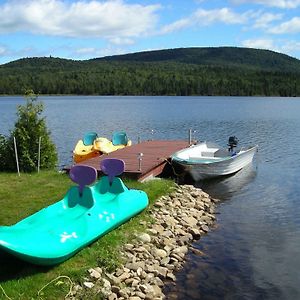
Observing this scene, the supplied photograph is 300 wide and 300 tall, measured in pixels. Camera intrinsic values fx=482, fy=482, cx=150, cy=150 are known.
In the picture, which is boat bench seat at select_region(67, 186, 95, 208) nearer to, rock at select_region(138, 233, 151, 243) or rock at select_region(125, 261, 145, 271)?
rock at select_region(138, 233, 151, 243)

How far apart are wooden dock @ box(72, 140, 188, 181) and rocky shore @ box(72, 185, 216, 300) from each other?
5.53ft

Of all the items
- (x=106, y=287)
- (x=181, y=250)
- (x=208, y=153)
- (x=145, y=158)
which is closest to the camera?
(x=106, y=287)

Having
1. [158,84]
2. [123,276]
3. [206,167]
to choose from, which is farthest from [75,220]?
[158,84]

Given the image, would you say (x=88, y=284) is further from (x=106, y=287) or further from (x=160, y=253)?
(x=160, y=253)

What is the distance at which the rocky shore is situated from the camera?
30.9ft

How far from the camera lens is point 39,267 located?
9.41m

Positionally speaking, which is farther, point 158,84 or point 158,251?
point 158,84

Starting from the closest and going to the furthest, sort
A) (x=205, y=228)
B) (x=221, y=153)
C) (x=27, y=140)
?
1. (x=205, y=228)
2. (x=27, y=140)
3. (x=221, y=153)

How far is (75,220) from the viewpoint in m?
10.9

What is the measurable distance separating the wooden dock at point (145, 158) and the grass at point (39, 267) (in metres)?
0.80

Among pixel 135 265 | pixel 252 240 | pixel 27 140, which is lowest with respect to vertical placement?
pixel 252 240

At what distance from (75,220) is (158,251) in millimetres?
2301

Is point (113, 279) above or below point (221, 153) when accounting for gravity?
above

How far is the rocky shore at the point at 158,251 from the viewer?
9422mm
